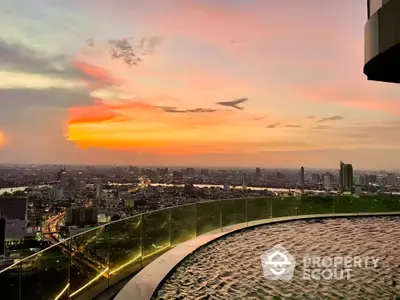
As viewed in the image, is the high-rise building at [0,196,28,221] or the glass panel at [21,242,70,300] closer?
the glass panel at [21,242,70,300]

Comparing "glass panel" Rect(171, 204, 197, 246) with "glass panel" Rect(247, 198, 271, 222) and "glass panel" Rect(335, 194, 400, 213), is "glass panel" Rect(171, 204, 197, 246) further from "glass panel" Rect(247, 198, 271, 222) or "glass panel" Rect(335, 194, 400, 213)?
"glass panel" Rect(335, 194, 400, 213)

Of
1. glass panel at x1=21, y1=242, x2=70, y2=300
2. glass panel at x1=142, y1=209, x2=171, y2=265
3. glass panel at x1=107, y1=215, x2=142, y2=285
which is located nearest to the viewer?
glass panel at x1=21, y1=242, x2=70, y2=300

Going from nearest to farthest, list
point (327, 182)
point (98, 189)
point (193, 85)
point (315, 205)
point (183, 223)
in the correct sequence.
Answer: point (183, 223) < point (315, 205) < point (193, 85) < point (98, 189) < point (327, 182)

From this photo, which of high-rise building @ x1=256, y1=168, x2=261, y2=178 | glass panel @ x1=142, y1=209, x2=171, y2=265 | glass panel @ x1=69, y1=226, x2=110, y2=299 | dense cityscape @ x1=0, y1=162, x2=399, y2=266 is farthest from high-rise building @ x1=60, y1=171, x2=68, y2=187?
glass panel @ x1=69, y1=226, x2=110, y2=299

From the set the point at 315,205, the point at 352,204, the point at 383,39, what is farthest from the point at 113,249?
the point at 352,204

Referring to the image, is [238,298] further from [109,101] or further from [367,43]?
[109,101]

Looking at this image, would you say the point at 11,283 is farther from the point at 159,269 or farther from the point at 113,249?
the point at 159,269
